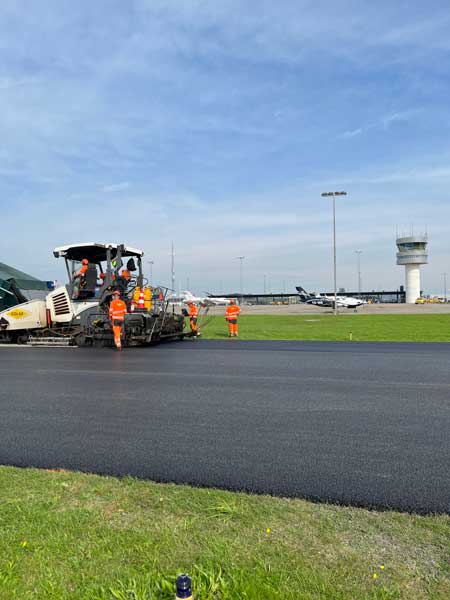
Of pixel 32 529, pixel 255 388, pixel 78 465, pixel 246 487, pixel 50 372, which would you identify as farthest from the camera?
pixel 50 372

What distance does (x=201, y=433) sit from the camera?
17.9 ft

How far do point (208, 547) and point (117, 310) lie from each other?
1102 centimetres

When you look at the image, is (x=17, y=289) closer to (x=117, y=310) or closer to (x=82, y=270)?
(x=82, y=270)

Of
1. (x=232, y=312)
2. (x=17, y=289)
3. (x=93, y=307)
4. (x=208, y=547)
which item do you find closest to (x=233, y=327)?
(x=232, y=312)

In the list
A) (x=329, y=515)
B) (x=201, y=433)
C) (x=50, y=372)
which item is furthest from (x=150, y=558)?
(x=50, y=372)

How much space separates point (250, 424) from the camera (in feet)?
19.1

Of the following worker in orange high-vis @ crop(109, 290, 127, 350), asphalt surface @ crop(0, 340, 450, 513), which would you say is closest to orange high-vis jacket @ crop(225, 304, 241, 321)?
worker in orange high-vis @ crop(109, 290, 127, 350)

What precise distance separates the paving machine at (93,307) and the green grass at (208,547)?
1083 cm

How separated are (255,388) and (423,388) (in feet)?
8.35

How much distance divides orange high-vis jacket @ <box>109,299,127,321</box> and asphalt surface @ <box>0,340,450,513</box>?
8.62 ft

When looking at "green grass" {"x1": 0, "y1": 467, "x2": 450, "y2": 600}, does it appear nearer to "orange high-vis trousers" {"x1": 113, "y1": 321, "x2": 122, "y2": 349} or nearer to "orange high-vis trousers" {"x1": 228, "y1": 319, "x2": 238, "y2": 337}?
"orange high-vis trousers" {"x1": 113, "y1": 321, "x2": 122, "y2": 349}

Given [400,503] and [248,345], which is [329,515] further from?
[248,345]

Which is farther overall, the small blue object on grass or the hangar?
the hangar

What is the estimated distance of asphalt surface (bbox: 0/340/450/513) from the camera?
412 cm
